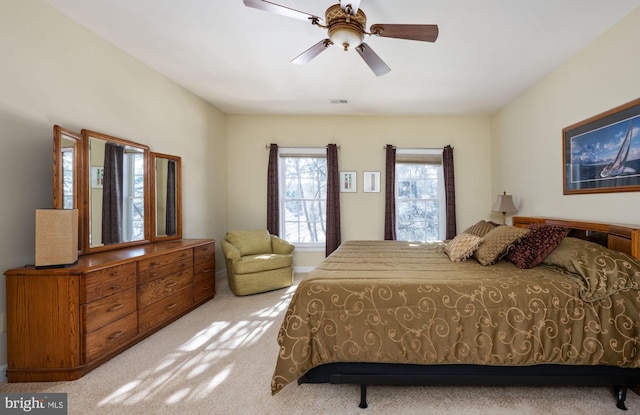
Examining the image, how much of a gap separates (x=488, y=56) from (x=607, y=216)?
1.94m

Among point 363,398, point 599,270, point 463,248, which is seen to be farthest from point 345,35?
point 363,398

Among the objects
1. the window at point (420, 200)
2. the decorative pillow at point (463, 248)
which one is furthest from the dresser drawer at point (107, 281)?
the window at point (420, 200)

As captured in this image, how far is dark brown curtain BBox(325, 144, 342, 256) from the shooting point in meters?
4.67

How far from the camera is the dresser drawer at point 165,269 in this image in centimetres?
250

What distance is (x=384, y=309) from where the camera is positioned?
5.33ft

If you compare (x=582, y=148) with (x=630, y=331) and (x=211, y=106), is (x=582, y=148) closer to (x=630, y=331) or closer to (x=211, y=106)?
(x=630, y=331)

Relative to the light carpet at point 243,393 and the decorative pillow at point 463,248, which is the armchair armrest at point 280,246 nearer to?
the light carpet at point 243,393

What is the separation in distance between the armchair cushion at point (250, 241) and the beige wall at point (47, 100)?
1.58 meters

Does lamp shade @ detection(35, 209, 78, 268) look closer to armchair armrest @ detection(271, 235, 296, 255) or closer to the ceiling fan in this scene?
the ceiling fan

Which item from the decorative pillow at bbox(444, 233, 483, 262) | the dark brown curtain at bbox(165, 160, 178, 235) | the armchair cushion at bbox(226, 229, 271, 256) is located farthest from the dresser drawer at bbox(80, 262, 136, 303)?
the decorative pillow at bbox(444, 233, 483, 262)

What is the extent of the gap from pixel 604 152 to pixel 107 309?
4619 mm

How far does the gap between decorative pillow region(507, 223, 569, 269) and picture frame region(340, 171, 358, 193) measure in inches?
111

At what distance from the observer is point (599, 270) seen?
167cm

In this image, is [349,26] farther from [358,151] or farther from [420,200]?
[420,200]
